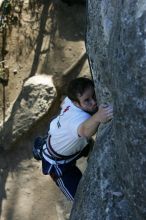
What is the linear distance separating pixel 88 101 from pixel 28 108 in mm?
2020

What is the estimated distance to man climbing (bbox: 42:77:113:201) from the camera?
3104mm

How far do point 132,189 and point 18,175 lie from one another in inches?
106

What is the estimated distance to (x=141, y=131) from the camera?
2359 mm

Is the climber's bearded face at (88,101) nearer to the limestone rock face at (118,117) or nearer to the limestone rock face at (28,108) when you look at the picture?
the limestone rock face at (118,117)

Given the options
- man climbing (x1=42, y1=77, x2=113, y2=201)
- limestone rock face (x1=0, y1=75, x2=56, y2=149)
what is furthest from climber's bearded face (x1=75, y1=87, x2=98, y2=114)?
limestone rock face (x1=0, y1=75, x2=56, y2=149)

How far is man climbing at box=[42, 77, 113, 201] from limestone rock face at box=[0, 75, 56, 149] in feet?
5.24

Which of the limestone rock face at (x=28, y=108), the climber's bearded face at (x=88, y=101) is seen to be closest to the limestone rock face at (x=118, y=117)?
the climber's bearded face at (x=88, y=101)

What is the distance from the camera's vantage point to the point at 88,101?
10.7 ft

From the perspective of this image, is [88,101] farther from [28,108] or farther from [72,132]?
[28,108]

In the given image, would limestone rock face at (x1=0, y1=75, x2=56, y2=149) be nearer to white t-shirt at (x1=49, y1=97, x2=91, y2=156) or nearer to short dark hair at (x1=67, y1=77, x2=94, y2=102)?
white t-shirt at (x1=49, y1=97, x2=91, y2=156)

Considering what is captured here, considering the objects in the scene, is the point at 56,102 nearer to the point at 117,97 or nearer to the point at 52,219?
the point at 52,219

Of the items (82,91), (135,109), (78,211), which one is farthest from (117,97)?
(78,211)

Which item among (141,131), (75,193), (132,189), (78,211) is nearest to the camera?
(141,131)

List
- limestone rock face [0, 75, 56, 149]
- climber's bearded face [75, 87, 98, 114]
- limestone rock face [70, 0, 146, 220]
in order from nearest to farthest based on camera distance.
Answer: limestone rock face [70, 0, 146, 220], climber's bearded face [75, 87, 98, 114], limestone rock face [0, 75, 56, 149]
